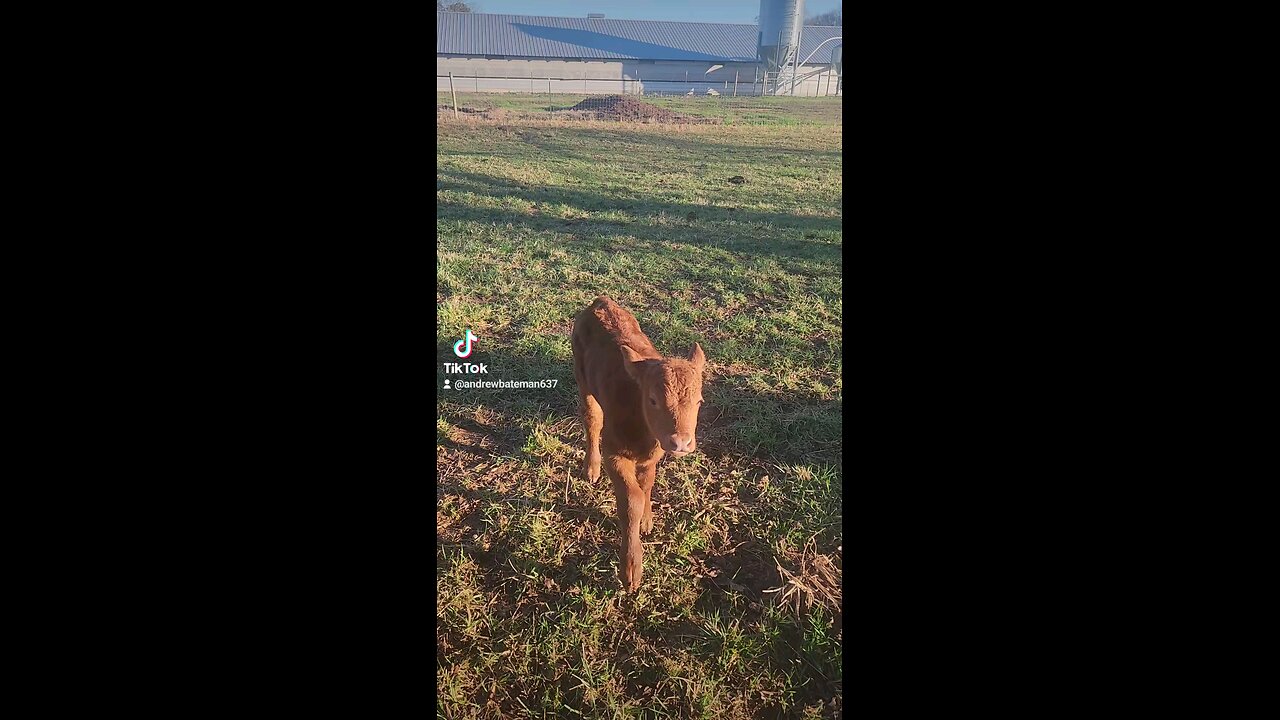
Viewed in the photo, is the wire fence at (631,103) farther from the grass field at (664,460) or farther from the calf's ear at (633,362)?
the calf's ear at (633,362)

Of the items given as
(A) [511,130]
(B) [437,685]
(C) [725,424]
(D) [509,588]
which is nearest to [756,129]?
(A) [511,130]

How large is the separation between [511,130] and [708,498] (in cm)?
177

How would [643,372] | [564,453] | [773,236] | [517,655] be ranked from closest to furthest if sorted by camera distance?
[517,655] → [643,372] → [564,453] → [773,236]

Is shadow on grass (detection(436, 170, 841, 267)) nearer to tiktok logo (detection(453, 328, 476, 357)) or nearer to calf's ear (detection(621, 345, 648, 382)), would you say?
tiktok logo (detection(453, 328, 476, 357))

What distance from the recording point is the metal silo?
231 centimetres

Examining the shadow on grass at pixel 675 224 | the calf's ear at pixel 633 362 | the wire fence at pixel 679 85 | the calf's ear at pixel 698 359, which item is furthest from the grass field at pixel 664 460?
the calf's ear at pixel 698 359

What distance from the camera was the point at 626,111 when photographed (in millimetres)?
2721

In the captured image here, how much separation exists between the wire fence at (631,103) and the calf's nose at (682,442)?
1.42m

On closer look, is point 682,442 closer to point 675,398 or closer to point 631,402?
point 675,398

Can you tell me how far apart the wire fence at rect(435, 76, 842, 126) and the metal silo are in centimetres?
11

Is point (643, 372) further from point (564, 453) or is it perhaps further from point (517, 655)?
point (517, 655)

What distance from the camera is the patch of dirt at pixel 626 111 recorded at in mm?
2666

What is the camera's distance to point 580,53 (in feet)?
7.98

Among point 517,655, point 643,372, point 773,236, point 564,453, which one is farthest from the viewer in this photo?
point 773,236
